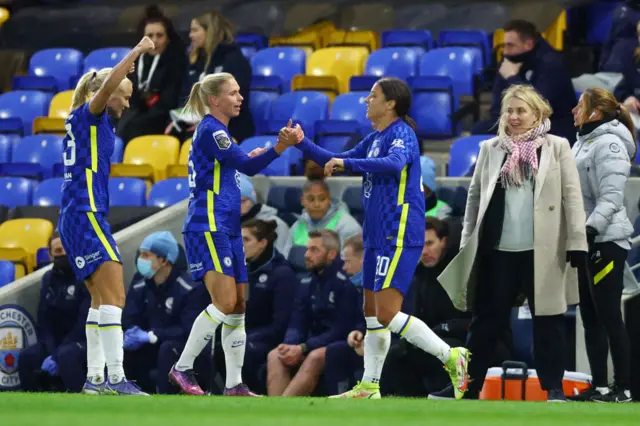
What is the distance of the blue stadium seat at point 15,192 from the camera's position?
14117mm

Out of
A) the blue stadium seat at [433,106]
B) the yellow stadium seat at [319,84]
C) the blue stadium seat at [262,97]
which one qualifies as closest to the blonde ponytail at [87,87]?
the blue stadium seat at [433,106]

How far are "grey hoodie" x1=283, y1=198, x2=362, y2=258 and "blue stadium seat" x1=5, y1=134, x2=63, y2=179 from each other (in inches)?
162

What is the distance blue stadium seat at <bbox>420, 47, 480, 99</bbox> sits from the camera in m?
→ 14.7

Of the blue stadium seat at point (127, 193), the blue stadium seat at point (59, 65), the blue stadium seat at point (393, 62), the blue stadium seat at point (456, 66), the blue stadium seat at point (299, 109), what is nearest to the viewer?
the blue stadium seat at point (127, 193)

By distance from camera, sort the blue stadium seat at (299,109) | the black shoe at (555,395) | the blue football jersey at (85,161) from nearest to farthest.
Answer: the black shoe at (555,395)
the blue football jersey at (85,161)
the blue stadium seat at (299,109)

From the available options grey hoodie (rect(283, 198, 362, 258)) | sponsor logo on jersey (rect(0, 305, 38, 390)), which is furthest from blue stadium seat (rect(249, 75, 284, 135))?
sponsor logo on jersey (rect(0, 305, 38, 390))

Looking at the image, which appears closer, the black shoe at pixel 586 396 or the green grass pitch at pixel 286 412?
the green grass pitch at pixel 286 412

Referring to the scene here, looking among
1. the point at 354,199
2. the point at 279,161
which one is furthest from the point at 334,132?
the point at 354,199

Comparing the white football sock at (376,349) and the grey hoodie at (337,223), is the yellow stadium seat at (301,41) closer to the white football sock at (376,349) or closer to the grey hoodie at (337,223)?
the grey hoodie at (337,223)

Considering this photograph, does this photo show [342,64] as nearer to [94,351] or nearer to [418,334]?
[418,334]

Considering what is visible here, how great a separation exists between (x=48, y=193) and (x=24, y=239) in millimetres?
970

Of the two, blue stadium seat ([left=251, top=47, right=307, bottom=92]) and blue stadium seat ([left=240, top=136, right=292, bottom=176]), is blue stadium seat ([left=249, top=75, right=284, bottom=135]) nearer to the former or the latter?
blue stadium seat ([left=251, top=47, right=307, bottom=92])

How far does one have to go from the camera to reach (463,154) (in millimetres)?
12461

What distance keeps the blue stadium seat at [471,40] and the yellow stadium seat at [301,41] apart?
1874 millimetres
